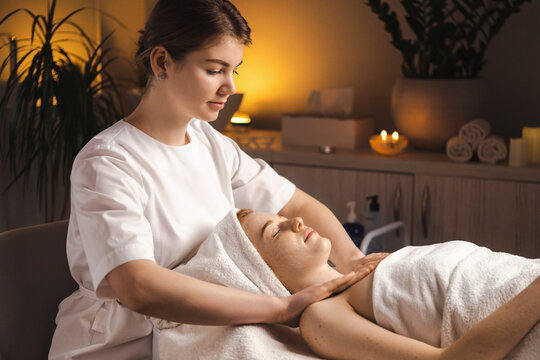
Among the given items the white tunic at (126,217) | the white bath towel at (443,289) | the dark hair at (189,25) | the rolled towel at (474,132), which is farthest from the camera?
the rolled towel at (474,132)

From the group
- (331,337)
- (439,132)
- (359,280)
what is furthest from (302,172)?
(331,337)

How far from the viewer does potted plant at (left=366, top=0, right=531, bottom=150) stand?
8.50 feet

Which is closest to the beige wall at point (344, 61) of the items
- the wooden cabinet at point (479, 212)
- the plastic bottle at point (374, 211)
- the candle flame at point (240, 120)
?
the candle flame at point (240, 120)

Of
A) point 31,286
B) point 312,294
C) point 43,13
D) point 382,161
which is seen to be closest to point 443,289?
point 312,294

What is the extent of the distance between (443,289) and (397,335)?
141 mm

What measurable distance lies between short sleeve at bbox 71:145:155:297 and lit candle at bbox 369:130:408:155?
4.69 ft

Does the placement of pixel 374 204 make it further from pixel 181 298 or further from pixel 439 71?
pixel 181 298

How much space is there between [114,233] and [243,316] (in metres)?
0.30

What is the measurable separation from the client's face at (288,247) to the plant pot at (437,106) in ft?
4.35

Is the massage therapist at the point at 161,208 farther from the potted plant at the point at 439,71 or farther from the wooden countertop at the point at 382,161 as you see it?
the potted plant at the point at 439,71

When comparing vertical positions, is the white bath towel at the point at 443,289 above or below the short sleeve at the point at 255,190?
below

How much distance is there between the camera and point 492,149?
2.48 metres

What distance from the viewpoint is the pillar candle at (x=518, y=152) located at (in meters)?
2.41

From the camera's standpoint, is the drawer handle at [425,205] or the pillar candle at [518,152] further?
the drawer handle at [425,205]
